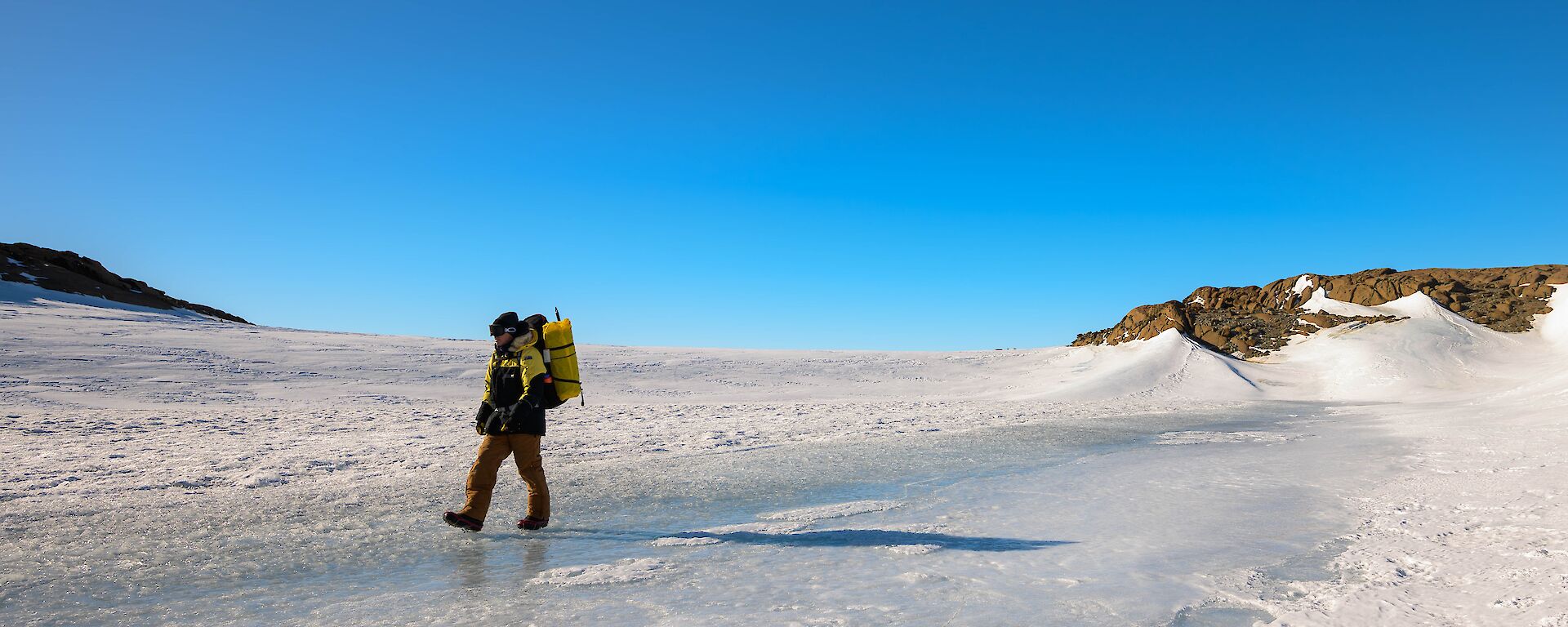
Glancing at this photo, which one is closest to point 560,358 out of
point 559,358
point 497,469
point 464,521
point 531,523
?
point 559,358

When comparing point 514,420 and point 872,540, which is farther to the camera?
point 514,420

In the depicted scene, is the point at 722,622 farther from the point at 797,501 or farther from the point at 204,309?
the point at 204,309

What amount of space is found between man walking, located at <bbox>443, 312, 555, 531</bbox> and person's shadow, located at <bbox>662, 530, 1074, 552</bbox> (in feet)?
3.93

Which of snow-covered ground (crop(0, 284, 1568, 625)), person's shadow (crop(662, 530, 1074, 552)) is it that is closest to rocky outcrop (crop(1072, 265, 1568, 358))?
snow-covered ground (crop(0, 284, 1568, 625))

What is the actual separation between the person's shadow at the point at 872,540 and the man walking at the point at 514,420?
1.20 metres

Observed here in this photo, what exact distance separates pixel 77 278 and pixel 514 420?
48.3m

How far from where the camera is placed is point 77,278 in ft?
133

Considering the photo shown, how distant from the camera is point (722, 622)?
159 inches

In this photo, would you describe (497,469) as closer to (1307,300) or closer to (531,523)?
(531,523)

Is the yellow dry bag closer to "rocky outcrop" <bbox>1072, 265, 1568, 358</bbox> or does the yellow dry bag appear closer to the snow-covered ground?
the snow-covered ground

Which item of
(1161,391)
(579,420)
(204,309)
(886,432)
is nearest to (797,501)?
(886,432)

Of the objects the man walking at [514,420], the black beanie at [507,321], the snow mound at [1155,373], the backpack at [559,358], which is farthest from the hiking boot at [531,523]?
the snow mound at [1155,373]

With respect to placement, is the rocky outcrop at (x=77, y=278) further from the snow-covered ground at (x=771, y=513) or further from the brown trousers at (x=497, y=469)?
the brown trousers at (x=497, y=469)

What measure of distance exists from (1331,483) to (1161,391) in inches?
777
